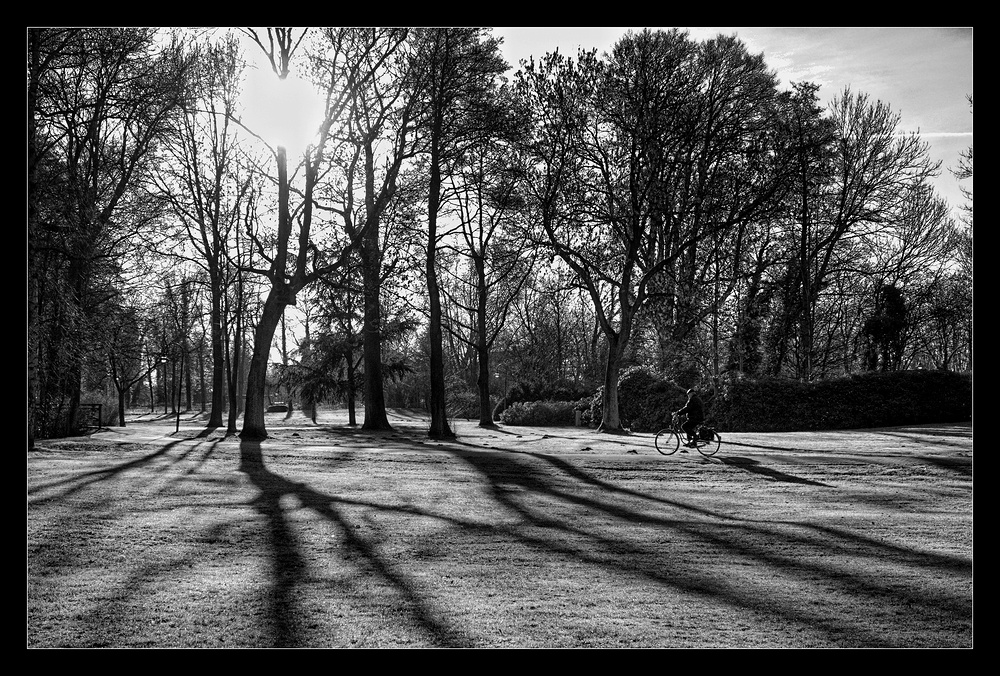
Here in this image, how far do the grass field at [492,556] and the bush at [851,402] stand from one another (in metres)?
11.7

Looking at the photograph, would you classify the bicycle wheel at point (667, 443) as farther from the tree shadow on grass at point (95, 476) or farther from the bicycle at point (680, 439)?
the tree shadow on grass at point (95, 476)

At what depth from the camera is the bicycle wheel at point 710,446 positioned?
18131 millimetres

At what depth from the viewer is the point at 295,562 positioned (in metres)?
7.41

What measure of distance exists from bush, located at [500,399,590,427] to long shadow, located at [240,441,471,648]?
80.7ft

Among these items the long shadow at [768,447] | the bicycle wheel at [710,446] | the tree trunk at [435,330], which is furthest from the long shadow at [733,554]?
the tree trunk at [435,330]

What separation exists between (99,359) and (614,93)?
17.5 metres

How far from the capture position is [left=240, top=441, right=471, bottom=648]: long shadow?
544 cm

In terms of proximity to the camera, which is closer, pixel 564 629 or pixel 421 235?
pixel 564 629

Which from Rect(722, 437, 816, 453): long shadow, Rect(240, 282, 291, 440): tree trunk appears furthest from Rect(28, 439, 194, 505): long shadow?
Rect(722, 437, 816, 453): long shadow

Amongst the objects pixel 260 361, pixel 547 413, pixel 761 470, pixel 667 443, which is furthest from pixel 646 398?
pixel 260 361

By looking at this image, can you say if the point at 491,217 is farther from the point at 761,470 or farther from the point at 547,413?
the point at 761,470

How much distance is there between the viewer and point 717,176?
25797 millimetres
